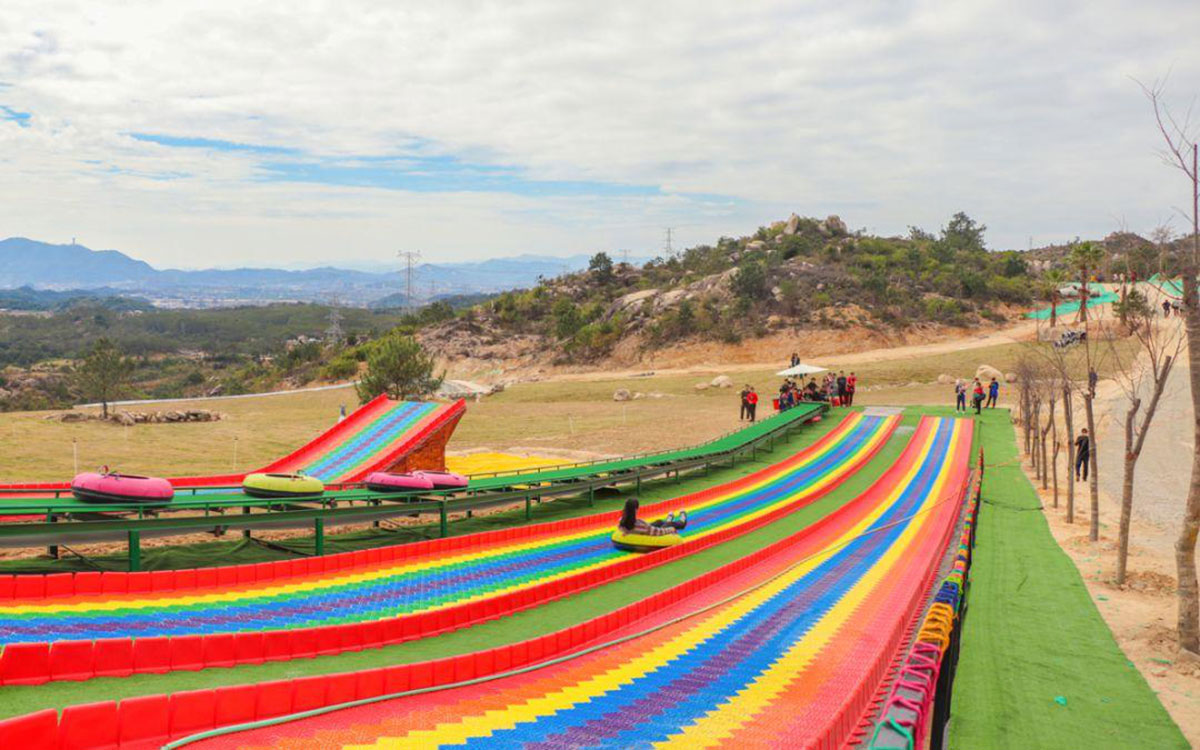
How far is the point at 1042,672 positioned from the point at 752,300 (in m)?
61.1

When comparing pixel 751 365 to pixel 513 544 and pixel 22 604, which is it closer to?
pixel 513 544

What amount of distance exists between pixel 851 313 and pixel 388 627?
60043 millimetres

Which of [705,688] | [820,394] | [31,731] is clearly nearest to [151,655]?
[31,731]

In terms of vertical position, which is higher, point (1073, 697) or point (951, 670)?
point (951, 670)

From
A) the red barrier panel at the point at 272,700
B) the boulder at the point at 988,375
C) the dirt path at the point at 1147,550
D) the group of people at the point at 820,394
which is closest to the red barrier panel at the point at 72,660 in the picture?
the red barrier panel at the point at 272,700

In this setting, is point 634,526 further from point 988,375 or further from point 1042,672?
point 988,375

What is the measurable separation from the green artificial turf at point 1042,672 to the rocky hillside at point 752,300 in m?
50.9

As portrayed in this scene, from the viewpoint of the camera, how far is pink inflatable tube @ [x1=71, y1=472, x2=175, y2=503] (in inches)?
452

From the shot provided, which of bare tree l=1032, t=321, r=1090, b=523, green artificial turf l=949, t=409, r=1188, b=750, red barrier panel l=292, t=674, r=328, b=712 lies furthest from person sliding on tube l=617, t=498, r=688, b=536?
bare tree l=1032, t=321, r=1090, b=523

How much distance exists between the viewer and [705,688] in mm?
7711

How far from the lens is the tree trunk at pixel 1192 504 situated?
31.7 ft

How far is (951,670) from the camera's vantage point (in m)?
6.81

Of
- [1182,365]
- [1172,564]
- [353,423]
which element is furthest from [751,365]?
[1172,564]

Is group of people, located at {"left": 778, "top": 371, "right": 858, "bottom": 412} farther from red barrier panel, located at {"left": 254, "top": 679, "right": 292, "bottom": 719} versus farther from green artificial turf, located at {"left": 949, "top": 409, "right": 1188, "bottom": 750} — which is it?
red barrier panel, located at {"left": 254, "top": 679, "right": 292, "bottom": 719}
